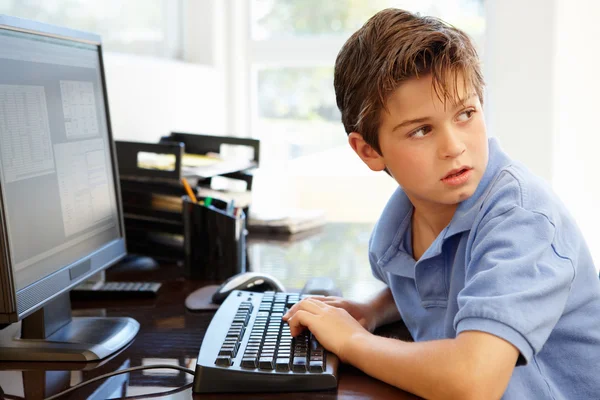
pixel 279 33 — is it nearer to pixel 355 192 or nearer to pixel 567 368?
pixel 355 192

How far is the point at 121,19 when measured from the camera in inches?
85.4

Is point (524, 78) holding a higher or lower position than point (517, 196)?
higher

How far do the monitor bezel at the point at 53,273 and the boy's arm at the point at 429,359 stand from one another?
0.33m

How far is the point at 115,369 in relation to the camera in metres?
0.93

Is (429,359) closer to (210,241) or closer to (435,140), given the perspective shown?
(435,140)

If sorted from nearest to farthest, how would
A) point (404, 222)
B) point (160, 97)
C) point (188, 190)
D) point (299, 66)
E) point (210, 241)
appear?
point (404, 222) → point (210, 241) → point (188, 190) → point (160, 97) → point (299, 66)

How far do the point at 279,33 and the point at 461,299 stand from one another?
2.24 meters

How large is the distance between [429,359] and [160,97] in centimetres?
154

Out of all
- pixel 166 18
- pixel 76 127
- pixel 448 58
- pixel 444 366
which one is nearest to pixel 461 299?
pixel 444 366

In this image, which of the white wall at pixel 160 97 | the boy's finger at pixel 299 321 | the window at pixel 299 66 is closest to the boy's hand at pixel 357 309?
the boy's finger at pixel 299 321

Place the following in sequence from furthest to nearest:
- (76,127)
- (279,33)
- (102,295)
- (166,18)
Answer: (279,33)
(166,18)
(102,295)
(76,127)

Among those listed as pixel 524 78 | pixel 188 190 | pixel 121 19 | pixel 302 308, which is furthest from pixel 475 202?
pixel 524 78

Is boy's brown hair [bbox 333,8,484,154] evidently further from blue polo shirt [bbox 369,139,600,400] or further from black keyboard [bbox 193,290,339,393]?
black keyboard [bbox 193,290,339,393]

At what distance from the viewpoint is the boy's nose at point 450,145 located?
89 centimetres
